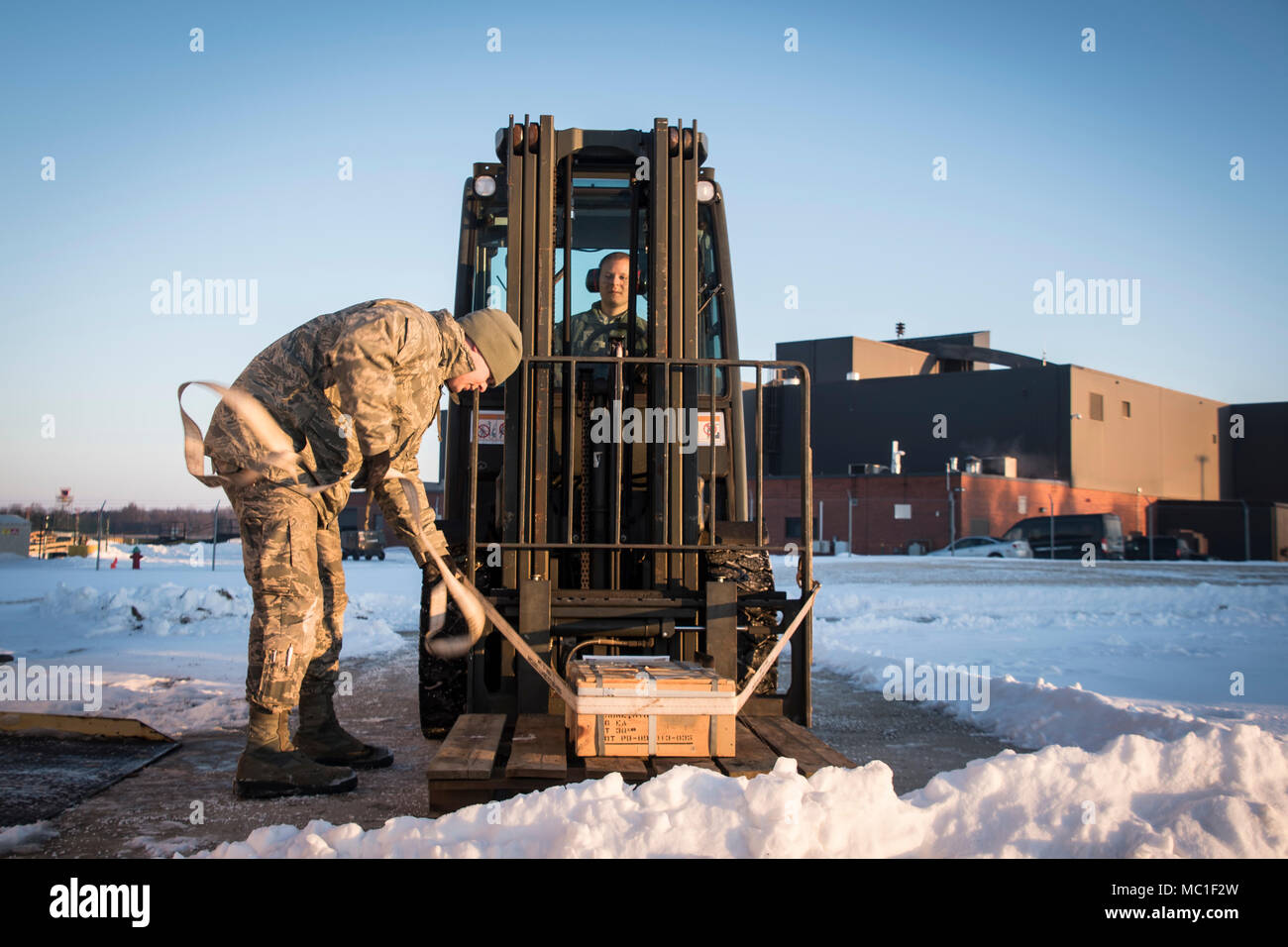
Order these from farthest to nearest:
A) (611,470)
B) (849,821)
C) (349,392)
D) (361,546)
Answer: (361,546) → (611,470) → (349,392) → (849,821)

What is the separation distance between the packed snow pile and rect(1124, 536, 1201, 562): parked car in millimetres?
36356

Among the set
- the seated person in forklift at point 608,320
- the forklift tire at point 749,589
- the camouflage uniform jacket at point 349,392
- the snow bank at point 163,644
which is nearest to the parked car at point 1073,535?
the snow bank at point 163,644

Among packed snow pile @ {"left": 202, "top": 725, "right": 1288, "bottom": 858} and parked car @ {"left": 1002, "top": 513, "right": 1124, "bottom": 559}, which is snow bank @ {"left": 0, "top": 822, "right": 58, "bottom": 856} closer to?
packed snow pile @ {"left": 202, "top": 725, "right": 1288, "bottom": 858}

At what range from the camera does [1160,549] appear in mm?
36094

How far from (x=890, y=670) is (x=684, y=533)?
388cm

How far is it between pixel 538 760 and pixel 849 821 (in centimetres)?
128

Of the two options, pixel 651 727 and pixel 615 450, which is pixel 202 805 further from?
pixel 615 450

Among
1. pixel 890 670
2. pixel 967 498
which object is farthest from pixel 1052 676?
pixel 967 498

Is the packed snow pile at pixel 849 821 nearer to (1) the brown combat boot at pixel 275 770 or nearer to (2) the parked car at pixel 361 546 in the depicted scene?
(1) the brown combat boot at pixel 275 770

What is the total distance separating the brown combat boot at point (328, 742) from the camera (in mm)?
4906

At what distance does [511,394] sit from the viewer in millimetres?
5195

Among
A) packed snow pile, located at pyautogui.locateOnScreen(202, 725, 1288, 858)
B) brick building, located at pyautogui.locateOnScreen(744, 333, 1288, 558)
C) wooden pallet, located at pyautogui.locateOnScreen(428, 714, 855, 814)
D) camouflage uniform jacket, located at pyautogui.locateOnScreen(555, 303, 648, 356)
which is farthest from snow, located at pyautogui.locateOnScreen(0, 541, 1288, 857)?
brick building, located at pyautogui.locateOnScreen(744, 333, 1288, 558)

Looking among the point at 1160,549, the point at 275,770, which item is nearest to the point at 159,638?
the point at 275,770
